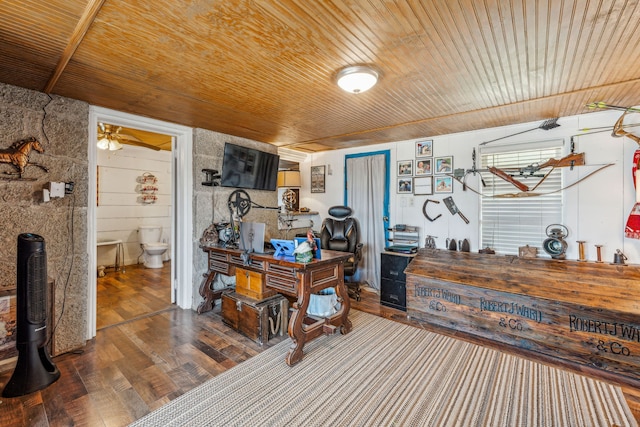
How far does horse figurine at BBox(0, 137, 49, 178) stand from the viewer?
7.33 feet

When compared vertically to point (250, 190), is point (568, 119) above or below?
above

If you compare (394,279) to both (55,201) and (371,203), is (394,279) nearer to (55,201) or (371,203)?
(371,203)

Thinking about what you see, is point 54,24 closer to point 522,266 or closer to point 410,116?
point 410,116

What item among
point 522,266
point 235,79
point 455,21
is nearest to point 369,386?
point 522,266

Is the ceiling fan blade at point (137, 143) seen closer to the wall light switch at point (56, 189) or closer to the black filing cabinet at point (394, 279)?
the wall light switch at point (56, 189)

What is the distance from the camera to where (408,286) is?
132 inches

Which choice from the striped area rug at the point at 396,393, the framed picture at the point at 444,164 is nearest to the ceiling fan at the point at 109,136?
the striped area rug at the point at 396,393

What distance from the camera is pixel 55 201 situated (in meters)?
2.53

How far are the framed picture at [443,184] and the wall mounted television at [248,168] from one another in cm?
246

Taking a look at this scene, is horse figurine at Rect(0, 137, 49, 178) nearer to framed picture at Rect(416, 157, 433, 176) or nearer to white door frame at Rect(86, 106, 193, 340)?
white door frame at Rect(86, 106, 193, 340)

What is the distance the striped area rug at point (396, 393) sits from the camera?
1.77 m

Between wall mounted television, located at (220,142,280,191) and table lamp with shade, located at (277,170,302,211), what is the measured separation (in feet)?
1.71

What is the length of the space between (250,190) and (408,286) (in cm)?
260

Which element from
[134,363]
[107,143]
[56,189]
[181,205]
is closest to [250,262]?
[134,363]
